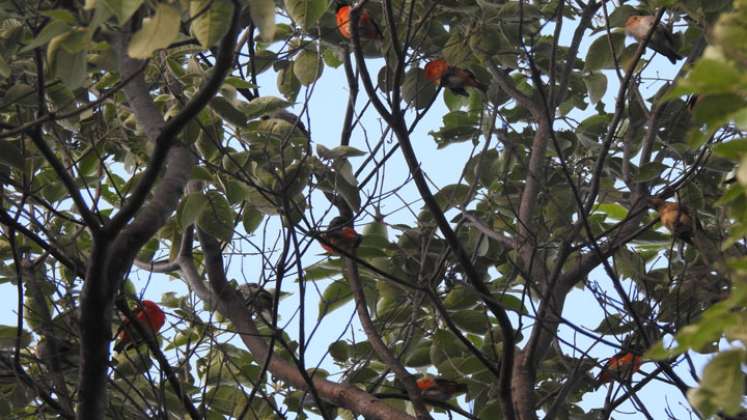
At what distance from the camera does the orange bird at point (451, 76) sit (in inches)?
124

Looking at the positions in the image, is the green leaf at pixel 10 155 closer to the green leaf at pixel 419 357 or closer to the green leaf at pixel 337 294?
the green leaf at pixel 337 294

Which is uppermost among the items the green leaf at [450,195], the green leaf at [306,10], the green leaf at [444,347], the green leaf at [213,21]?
the green leaf at [450,195]

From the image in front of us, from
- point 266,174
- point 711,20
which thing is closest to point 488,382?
point 266,174

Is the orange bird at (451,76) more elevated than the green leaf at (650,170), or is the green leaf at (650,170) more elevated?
the orange bird at (451,76)

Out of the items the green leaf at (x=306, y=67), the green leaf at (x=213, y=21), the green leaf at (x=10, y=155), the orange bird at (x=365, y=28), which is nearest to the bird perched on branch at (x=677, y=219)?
the orange bird at (x=365, y=28)

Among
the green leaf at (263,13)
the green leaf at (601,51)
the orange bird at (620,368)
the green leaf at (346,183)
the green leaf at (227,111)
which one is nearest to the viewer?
the green leaf at (263,13)

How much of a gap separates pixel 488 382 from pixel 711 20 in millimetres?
1275

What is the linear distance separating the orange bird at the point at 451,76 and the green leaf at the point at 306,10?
799 millimetres

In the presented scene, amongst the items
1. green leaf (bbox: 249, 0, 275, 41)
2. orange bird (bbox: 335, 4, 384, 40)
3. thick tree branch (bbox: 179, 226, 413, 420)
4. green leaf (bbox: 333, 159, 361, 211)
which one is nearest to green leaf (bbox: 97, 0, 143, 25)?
green leaf (bbox: 249, 0, 275, 41)

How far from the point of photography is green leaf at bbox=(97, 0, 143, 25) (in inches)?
54.1

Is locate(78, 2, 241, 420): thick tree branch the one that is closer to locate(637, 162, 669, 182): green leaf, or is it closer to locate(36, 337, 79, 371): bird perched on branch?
locate(36, 337, 79, 371): bird perched on branch

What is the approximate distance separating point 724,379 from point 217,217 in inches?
71.3

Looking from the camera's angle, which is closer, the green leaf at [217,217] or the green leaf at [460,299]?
the green leaf at [217,217]

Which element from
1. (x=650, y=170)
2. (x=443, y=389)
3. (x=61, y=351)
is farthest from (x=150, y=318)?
(x=650, y=170)
